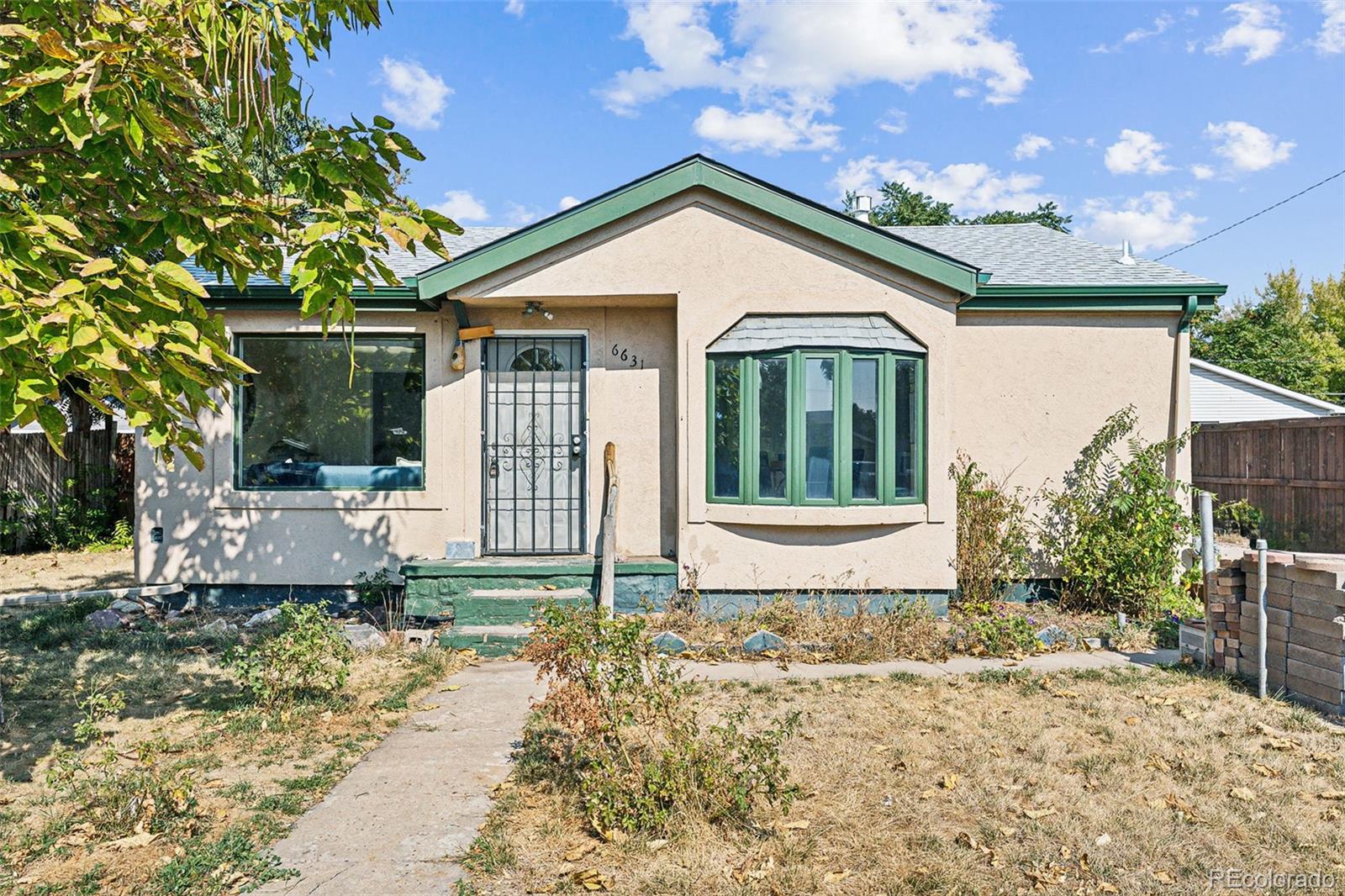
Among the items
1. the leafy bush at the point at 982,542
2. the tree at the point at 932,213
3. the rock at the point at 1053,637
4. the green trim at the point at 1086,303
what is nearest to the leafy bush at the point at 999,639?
the rock at the point at 1053,637

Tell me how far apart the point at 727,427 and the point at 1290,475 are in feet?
32.7

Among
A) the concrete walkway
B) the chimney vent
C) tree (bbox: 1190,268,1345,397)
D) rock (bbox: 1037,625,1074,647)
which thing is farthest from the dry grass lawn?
tree (bbox: 1190,268,1345,397)

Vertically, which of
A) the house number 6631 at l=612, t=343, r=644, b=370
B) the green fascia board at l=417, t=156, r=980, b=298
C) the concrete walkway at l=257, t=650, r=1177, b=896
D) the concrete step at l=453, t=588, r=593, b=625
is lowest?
the concrete walkway at l=257, t=650, r=1177, b=896

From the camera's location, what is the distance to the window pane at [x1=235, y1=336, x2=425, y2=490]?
8461mm

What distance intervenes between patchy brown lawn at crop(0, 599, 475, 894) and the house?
4.15ft

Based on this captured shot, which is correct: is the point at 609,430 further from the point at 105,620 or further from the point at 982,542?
the point at 105,620

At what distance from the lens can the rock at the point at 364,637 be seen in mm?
6969

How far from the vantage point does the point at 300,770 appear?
4.41 m

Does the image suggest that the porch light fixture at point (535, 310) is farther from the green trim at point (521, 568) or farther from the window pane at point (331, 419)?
the green trim at point (521, 568)

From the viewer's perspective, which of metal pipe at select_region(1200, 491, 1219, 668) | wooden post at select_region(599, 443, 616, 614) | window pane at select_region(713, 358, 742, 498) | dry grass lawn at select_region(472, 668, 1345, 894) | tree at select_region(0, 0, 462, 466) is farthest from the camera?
window pane at select_region(713, 358, 742, 498)

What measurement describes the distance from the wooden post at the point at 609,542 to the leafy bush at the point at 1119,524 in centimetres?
451

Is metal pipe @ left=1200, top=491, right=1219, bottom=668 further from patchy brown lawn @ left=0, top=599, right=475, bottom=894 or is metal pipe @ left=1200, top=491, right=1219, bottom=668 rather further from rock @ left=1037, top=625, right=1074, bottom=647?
patchy brown lawn @ left=0, top=599, right=475, bottom=894

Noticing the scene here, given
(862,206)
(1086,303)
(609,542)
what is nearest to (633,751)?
(609,542)

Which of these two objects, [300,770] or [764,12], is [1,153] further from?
[764,12]
